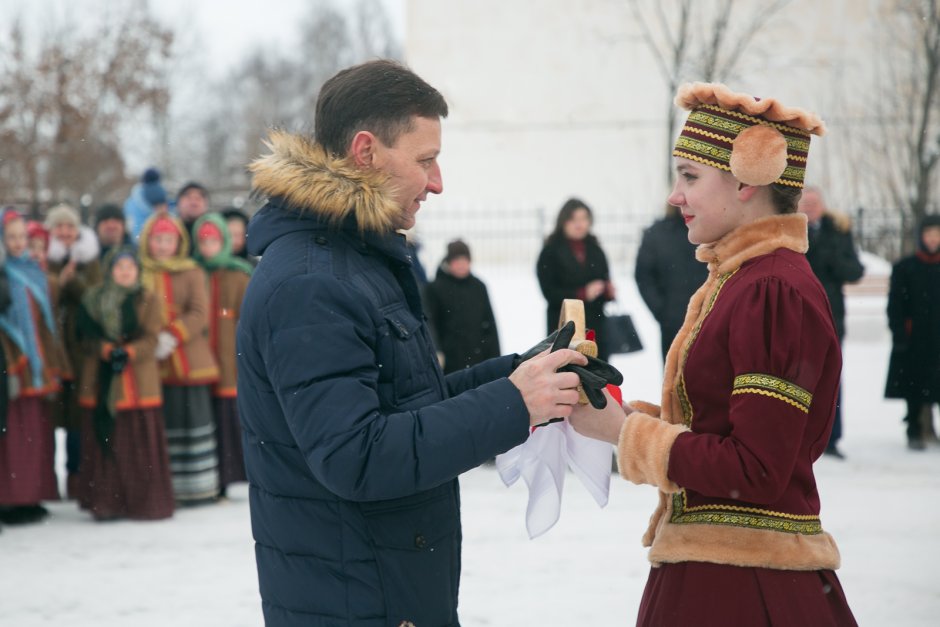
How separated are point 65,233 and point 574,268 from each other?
12.7 feet

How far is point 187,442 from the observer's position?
25.3 ft

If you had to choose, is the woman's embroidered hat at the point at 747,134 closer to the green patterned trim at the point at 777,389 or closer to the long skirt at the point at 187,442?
the green patterned trim at the point at 777,389

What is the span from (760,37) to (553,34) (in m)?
4.35

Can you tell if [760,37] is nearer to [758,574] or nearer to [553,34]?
[553,34]

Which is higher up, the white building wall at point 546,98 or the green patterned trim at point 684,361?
the white building wall at point 546,98

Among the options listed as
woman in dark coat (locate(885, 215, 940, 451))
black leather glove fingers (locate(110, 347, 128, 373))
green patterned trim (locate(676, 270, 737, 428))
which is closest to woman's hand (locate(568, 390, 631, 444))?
green patterned trim (locate(676, 270, 737, 428))

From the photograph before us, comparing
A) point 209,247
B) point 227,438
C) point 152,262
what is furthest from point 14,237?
point 227,438

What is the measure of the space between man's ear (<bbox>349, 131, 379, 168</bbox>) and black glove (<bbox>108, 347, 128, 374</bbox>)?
5273mm

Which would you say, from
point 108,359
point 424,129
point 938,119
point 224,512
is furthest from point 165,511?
point 938,119

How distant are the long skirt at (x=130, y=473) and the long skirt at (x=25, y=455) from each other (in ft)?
0.97

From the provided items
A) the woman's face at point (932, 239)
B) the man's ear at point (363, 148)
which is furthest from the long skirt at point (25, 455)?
the woman's face at point (932, 239)

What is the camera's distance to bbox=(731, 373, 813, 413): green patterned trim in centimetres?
227

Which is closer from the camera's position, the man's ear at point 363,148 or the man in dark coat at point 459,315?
the man's ear at point 363,148

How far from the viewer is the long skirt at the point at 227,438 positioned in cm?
797
